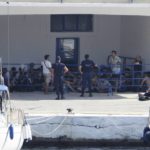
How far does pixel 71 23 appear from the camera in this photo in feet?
105

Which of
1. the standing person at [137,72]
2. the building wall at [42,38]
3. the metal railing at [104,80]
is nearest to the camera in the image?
the metal railing at [104,80]

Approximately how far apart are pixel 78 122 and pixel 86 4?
6.12 metres

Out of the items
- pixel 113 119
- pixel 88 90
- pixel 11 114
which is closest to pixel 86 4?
pixel 88 90

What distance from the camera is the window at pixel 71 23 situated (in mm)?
31922

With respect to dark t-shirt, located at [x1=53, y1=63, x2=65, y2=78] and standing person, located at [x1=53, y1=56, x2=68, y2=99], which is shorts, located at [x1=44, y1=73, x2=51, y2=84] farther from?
dark t-shirt, located at [x1=53, y1=63, x2=65, y2=78]

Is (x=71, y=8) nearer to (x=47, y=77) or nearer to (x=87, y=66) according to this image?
(x=87, y=66)

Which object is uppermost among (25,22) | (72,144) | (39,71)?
(25,22)

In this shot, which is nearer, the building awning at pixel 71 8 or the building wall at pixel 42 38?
the building awning at pixel 71 8

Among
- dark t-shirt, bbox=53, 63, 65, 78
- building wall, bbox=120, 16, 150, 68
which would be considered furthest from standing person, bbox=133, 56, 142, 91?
dark t-shirt, bbox=53, 63, 65, 78

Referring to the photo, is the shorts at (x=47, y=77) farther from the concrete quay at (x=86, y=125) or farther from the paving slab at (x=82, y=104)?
the concrete quay at (x=86, y=125)

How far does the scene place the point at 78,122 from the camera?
23.2m

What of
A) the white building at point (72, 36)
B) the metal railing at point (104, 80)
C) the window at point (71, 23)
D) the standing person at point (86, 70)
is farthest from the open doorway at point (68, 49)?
the standing person at point (86, 70)

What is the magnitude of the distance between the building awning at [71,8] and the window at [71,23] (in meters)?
Result: 4.24

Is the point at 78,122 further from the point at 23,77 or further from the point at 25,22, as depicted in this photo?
the point at 25,22
